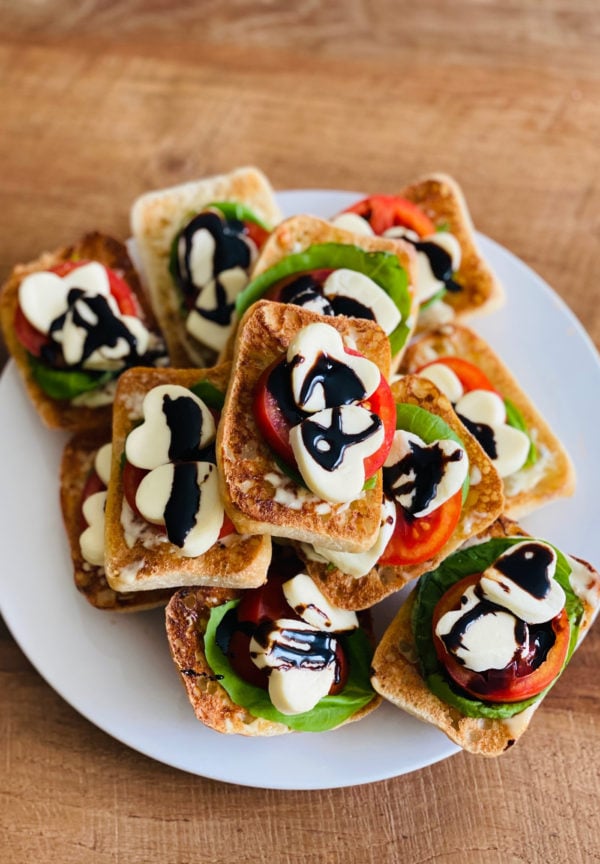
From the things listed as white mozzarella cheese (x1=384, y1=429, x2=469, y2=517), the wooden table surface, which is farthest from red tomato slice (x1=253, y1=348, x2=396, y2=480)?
the wooden table surface

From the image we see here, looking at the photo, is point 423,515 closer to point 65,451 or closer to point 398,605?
point 398,605

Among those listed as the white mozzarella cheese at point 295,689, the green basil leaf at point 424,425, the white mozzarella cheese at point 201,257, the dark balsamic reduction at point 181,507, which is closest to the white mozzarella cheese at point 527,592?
the green basil leaf at point 424,425

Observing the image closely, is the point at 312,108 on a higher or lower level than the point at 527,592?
higher

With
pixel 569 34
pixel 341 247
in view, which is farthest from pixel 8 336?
pixel 569 34

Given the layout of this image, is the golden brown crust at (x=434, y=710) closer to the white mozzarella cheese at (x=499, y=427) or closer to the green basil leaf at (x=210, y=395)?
the white mozzarella cheese at (x=499, y=427)

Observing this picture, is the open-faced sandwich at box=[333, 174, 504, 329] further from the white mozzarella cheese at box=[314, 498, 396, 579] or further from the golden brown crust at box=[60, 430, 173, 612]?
the golden brown crust at box=[60, 430, 173, 612]

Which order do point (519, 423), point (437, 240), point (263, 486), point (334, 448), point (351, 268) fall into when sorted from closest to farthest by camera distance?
point (334, 448)
point (263, 486)
point (351, 268)
point (519, 423)
point (437, 240)

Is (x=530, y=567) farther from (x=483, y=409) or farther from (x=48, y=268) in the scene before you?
(x=48, y=268)

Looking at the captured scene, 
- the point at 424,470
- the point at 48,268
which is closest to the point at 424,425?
the point at 424,470
